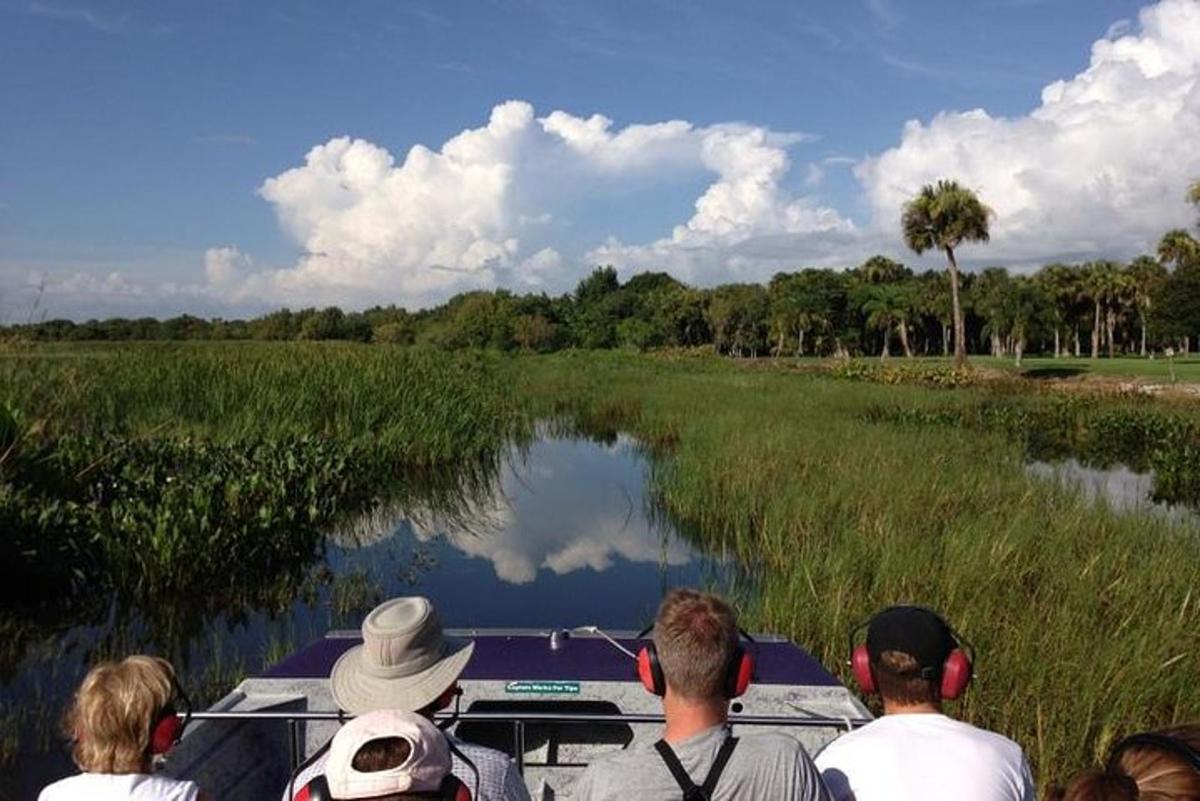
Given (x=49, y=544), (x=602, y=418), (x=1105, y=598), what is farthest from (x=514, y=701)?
(x=602, y=418)

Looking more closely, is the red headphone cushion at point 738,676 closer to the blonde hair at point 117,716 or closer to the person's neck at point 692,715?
the person's neck at point 692,715

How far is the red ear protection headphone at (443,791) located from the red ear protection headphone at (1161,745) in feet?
4.28

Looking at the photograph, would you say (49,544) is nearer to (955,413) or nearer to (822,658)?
(822,658)

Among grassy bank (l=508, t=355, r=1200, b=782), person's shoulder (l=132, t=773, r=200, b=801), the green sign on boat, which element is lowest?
grassy bank (l=508, t=355, r=1200, b=782)

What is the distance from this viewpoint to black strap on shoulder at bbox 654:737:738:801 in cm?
205

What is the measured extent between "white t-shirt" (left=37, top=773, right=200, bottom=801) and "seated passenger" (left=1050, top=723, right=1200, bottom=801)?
2.17 meters

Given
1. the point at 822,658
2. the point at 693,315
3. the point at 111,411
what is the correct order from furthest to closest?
the point at 693,315, the point at 111,411, the point at 822,658

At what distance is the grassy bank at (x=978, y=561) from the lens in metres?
5.21

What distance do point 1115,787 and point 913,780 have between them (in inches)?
31.7

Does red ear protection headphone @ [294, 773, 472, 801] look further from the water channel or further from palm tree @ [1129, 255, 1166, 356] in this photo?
palm tree @ [1129, 255, 1166, 356]

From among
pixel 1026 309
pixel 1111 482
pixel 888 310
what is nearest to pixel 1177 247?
pixel 1026 309

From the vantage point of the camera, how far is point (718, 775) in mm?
2092

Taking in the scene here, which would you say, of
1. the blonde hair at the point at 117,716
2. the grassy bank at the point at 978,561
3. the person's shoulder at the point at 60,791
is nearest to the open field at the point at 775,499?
the grassy bank at the point at 978,561

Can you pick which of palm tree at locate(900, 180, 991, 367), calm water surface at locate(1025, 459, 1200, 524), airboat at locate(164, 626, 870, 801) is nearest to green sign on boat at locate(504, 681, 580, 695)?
airboat at locate(164, 626, 870, 801)
